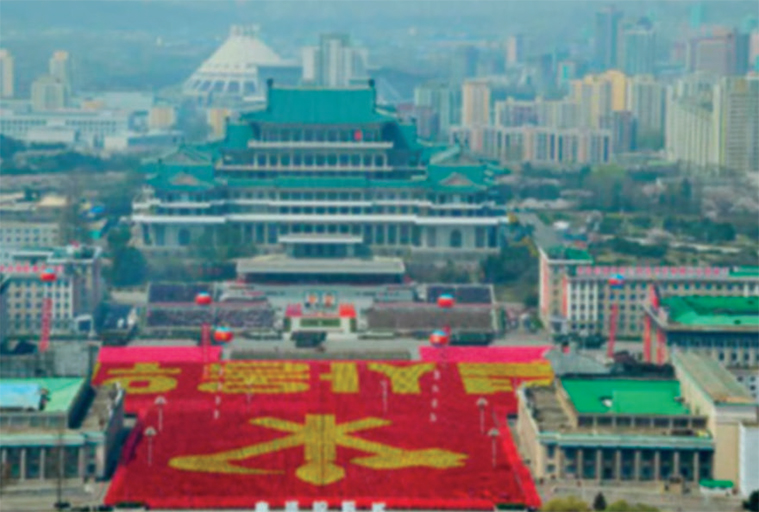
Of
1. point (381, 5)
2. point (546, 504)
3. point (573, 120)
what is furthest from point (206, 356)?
point (381, 5)

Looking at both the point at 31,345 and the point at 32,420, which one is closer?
the point at 32,420

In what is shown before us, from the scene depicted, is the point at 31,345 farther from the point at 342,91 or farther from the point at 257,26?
the point at 257,26

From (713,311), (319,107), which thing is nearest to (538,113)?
(319,107)

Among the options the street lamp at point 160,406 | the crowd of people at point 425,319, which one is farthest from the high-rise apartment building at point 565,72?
the street lamp at point 160,406

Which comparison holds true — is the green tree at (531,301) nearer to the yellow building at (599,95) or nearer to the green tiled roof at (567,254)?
the green tiled roof at (567,254)

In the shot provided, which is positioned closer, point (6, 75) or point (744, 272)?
point (744, 272)

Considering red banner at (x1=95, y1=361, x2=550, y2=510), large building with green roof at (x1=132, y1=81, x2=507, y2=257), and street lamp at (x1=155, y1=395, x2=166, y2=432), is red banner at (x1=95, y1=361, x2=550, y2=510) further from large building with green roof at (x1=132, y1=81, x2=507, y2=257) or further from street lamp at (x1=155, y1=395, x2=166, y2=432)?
large building with green roof at (x1=132, y1=81, x2=507, y2=257)

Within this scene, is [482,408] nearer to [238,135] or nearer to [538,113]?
[238,135]
